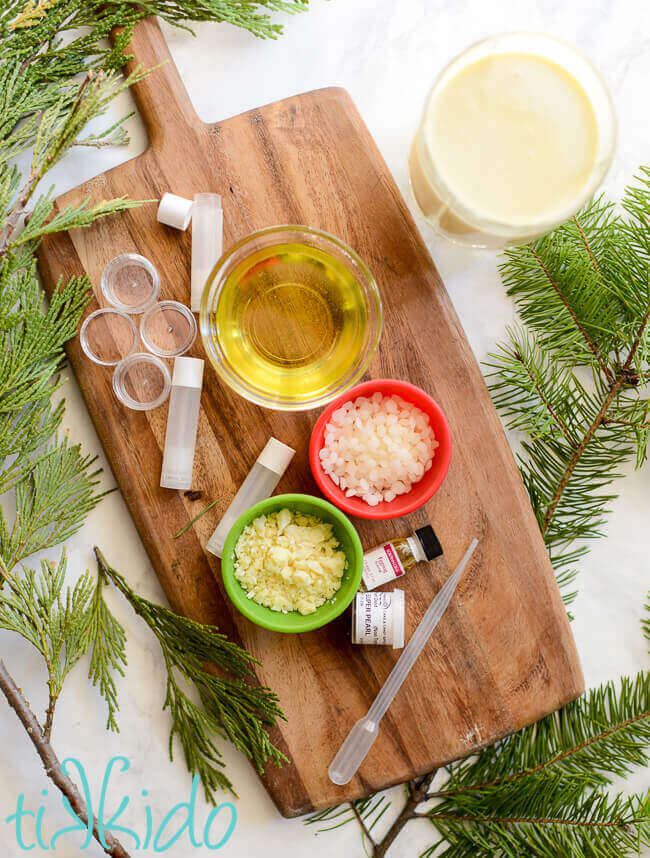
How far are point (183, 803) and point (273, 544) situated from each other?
1.43 feet

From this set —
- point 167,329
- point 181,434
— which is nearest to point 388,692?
point 181,434

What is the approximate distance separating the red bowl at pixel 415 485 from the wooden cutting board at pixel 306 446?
52 millimetres

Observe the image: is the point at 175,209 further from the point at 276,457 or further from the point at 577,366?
the point at 577,366

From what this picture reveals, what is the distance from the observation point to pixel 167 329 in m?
0.95

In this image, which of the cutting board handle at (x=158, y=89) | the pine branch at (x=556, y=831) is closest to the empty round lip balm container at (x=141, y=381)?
the cutting board handle at (x=158, y=89)

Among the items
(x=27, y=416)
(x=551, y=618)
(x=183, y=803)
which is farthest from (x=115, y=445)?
(x=551, y=618)

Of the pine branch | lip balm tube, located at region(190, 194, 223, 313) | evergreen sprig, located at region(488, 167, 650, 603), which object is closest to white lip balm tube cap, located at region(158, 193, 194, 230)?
lip balm tube, located at region(190, 194, 223, 313)

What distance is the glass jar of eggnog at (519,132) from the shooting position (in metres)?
0.86

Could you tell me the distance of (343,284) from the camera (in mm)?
943

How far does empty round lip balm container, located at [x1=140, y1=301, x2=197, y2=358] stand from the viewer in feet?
3.10

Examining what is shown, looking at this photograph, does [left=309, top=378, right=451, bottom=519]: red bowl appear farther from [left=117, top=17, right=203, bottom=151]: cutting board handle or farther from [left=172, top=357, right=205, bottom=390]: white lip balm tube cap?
[left=117, top=17, right=203, bottom=151]: cutting board handle

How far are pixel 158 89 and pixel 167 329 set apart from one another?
13.3 inches

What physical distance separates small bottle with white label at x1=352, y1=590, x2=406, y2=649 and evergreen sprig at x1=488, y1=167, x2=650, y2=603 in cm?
25

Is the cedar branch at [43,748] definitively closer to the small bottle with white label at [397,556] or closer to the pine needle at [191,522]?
the pine needle at [191,522]
